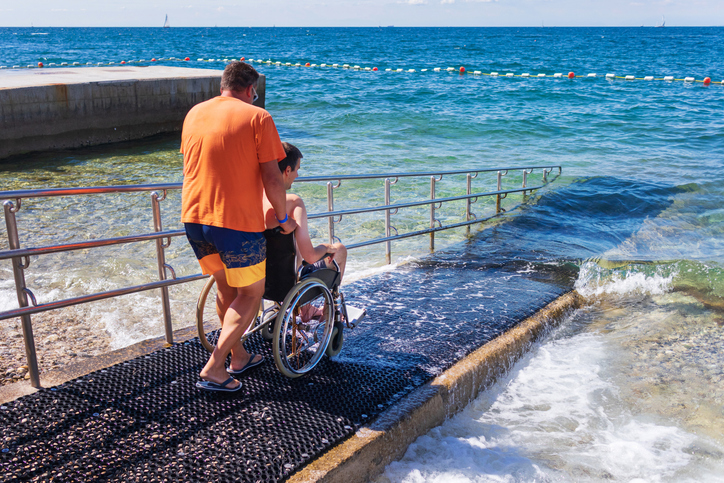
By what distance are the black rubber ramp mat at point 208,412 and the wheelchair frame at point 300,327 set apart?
111mm

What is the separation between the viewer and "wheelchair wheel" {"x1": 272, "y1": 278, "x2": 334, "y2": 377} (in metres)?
2.88

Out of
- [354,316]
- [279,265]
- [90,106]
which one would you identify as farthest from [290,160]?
[90,106]

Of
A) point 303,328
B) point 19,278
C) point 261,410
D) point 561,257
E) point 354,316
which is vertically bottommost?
point 561,257

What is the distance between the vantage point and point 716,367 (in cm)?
423

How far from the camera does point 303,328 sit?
124 inches

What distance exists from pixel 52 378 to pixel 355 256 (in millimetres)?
4117

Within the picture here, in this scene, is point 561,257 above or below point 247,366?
below

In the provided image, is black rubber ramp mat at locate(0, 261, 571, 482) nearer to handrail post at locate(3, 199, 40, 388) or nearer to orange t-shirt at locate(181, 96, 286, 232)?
handrail post at locate(3, 199, 40, 388)

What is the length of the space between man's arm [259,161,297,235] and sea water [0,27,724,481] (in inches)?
56.7

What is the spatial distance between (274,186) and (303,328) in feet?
3.13

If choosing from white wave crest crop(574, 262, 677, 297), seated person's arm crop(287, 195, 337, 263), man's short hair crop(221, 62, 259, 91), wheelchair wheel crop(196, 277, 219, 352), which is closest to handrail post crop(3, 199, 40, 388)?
wheelchair wheel crop(196, 277, 219, 352)

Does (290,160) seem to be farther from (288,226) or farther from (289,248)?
(289,248)

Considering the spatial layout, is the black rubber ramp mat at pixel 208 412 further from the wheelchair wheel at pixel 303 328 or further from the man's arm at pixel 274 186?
the man's arm at pixel 274 186

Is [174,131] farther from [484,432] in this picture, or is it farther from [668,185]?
[484,432]
